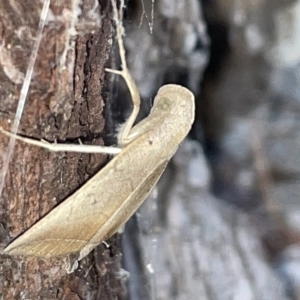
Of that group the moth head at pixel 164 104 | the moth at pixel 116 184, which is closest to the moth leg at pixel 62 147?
the moth at pixel 116 184

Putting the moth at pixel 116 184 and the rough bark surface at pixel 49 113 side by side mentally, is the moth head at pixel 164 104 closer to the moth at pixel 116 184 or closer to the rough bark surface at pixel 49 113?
the moth at pixel 116 184

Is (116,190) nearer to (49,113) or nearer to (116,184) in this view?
(116,184)

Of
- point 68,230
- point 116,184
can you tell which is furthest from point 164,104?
point 68,230

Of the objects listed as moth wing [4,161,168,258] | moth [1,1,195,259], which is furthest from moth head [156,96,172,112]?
moth wing [4,161,168,258]

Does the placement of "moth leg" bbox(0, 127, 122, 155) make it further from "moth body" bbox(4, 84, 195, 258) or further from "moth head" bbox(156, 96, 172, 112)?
"moth head" bbox(156, 96, 172, 112)

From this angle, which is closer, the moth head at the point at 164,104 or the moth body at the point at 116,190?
the moth body at the point at 116,190

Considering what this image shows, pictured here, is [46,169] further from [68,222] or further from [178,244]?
[178,244]

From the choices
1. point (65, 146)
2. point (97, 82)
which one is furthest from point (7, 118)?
point (97, 82)
